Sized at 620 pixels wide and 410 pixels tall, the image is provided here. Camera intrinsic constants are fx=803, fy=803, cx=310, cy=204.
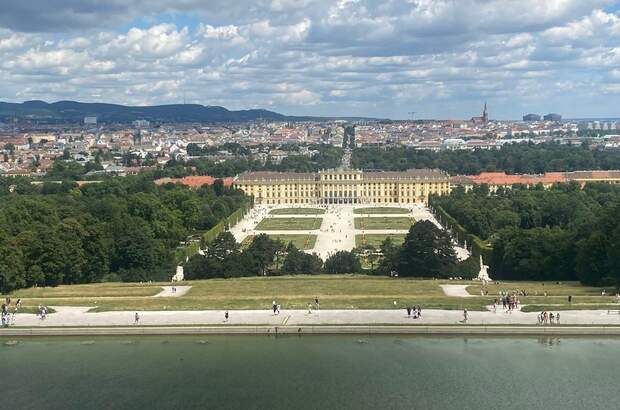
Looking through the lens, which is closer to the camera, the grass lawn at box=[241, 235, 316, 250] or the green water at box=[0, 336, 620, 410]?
the green water at box=[0, 336, 620, 410]

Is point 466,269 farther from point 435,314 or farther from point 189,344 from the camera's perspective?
point 189,344

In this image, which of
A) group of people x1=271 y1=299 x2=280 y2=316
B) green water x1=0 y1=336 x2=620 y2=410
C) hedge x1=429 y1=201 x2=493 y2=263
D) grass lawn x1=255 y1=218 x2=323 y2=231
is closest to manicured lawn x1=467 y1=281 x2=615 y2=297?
green water x1=0 y1=336 x2=620 y2=410

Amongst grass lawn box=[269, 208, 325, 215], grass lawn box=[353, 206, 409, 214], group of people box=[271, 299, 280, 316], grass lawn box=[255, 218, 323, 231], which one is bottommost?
grass lawn box=[269, 208, 325, 215]

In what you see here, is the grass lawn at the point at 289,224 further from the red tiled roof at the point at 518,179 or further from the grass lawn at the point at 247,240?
the red tiled roof at the point at 518,179

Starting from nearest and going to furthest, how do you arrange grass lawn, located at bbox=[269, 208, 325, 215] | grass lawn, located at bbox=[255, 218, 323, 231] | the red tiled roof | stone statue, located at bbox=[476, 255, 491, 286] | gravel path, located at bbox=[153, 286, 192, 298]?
1. gravel path, located at bbox=[153, 286, 192, 298]
2. stone statue, located at bbox=[476, 255, 491, 286]
3. grass lawn, located at bbox=[255, 218, 323, 231]
4. grass lawn, located at bbox=[269, 208, 325, 215]
5. the red tiled roof

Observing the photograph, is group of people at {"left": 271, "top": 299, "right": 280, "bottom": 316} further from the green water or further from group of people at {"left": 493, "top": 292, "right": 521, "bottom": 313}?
group of people at {"left": 493, "top": 292, "right": 521, "bottom": 313}

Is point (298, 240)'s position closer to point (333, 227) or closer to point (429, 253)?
point (333, 227)

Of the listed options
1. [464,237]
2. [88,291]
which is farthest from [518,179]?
[88,291]
